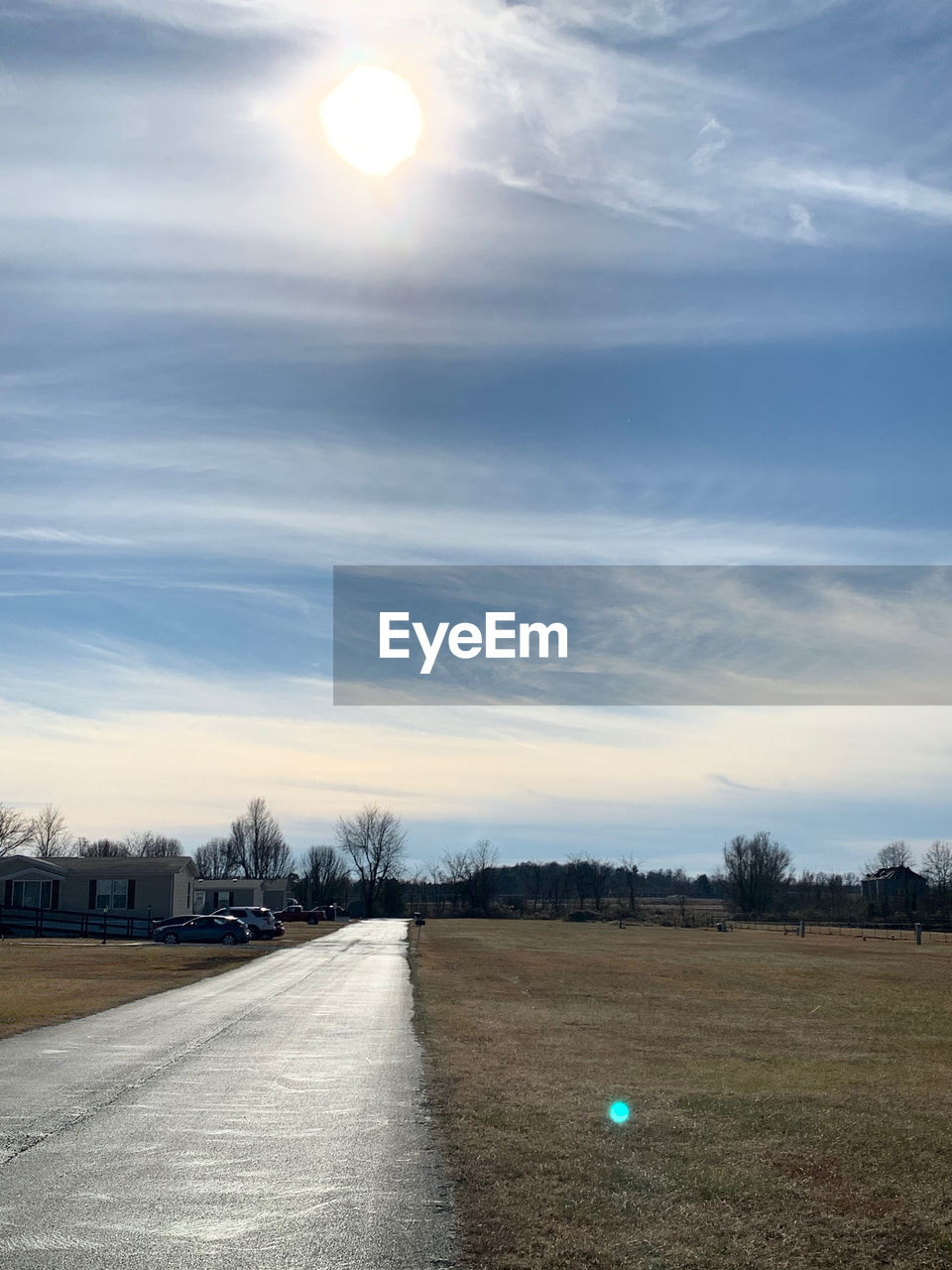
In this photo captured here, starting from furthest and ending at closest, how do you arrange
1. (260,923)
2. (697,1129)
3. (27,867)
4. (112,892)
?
(112,892), (27,867), (260,923), (697,1129)

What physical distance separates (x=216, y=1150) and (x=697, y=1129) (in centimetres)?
419

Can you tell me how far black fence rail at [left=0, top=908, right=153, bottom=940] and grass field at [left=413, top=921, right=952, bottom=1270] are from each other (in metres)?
38.4

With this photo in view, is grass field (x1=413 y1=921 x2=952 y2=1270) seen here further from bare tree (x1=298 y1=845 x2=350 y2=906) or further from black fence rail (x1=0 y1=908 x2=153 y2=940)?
bare tree (x1=298 y1=845 x2=350 y2=906)

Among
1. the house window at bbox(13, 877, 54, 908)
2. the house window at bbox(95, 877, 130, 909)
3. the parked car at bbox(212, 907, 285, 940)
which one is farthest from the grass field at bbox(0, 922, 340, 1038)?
the house window at bbox(13, 877, 54, 908)

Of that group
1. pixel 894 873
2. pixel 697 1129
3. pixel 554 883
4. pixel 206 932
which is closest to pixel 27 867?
pixel 206 932

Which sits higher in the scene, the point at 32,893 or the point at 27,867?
the point at 27,867

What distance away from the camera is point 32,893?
71.1 m

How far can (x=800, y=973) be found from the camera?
35469 mm

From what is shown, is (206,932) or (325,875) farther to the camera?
(325,875)

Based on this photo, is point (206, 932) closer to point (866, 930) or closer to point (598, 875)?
point (866, 930)

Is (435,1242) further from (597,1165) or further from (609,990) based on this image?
(609,990)

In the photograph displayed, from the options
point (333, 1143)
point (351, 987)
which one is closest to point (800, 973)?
point (351, 987)

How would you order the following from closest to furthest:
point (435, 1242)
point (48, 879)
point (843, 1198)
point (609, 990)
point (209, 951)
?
point (435, 1242) < point (843, 1198) < point (609, 990) < point (209, 951) < point (48, 879)

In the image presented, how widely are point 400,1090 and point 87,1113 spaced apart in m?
3.40
